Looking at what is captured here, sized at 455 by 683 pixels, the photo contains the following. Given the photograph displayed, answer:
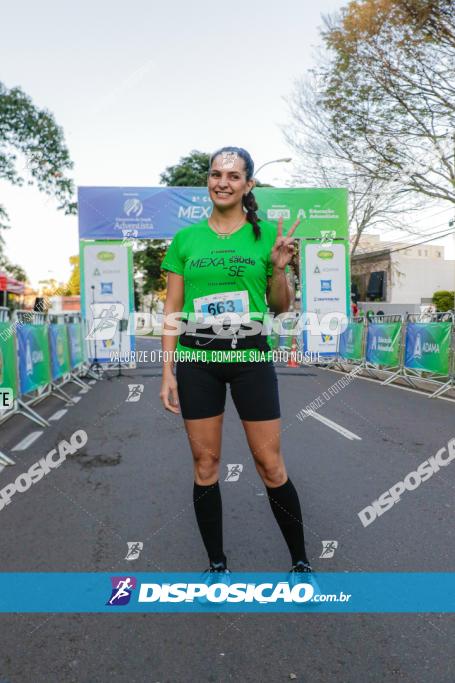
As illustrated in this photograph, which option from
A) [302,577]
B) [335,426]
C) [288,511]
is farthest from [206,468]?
[335,426]

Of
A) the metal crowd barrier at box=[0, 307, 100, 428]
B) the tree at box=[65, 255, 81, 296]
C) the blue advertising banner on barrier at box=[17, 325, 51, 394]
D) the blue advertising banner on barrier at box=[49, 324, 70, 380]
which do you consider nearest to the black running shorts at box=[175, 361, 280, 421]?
the metal crowd barrier at box=[0, 307, 100, 428]

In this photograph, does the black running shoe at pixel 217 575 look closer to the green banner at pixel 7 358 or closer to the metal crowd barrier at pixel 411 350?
the green banner at pixel 7 358

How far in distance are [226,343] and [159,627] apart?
1.32m

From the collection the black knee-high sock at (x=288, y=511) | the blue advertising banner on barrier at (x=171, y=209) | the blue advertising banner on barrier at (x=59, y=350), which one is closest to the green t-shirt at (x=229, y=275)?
the black knee-high sock at (x=288, y=511)

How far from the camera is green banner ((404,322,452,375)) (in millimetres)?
10078

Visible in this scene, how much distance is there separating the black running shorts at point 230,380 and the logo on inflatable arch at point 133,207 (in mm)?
14851

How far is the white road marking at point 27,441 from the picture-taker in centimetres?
612

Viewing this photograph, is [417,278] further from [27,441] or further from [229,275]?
[229,275]

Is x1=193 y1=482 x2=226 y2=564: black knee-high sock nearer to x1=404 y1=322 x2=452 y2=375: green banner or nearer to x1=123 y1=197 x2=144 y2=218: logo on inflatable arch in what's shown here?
x1=404 y1=322 x2=452 y2=375: green banner

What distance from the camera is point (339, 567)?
3.01 meters

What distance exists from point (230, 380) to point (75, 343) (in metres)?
11.0

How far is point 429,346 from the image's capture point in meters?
10.6

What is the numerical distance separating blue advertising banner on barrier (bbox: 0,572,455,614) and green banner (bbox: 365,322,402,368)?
9682 mm

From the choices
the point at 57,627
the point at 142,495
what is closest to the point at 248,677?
the point at 57,627
